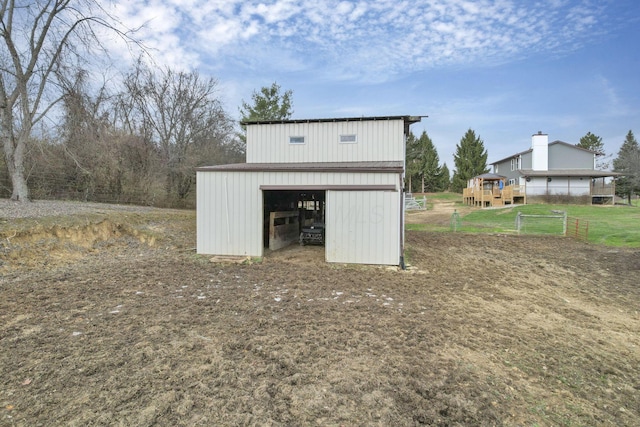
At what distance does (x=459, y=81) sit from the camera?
16.9 meters

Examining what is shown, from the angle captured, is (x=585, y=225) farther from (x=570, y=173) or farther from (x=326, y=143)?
(x=570, y=173)

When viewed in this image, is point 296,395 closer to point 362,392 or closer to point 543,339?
point 362,392

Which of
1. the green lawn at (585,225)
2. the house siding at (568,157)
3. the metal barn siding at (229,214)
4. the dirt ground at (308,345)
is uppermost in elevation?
the house siding at (568,157)

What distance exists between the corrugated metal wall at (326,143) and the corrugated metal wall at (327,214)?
332 centimetres

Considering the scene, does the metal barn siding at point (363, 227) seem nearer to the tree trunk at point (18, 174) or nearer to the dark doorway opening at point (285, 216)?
the dark doorway opening at point (285, 216)

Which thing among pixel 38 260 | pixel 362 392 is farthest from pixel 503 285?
pixel 38 260

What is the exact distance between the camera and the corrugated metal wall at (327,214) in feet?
29.6

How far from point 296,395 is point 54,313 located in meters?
4.29

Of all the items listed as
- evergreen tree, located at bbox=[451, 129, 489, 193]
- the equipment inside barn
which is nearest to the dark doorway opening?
the equipment inside barn

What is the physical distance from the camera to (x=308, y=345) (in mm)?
4082

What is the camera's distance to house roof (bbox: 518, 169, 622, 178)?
2942 cm

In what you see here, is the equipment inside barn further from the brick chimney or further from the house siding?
the house siding

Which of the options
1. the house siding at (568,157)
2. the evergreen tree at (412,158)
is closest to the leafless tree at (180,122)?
the evergreen tree at (412,158)

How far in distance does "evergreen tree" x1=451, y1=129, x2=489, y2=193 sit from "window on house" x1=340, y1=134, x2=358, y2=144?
3614cm
